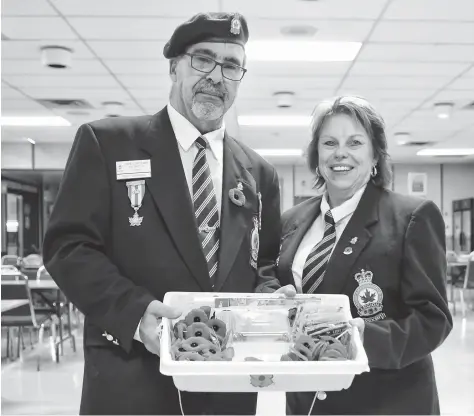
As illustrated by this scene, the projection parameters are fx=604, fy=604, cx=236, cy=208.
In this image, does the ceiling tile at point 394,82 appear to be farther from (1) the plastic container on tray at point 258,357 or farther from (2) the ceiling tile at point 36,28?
(1) the plastic container on tray at point 258,357

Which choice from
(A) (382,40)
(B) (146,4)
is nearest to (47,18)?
(B) (146,4)

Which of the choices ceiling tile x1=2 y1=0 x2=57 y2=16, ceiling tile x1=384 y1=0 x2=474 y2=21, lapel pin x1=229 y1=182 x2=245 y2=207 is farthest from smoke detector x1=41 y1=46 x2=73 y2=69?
lapel pin x1=229 y1=182 x2=245 y2=207

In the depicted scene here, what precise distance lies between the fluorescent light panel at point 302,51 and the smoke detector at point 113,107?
102 inches

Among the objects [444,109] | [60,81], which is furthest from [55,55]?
[444,109]

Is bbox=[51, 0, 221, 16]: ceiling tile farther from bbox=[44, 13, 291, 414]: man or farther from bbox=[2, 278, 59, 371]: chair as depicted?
bbox=[44, 13, 291, 414]: man

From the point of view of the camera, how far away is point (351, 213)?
1813mm

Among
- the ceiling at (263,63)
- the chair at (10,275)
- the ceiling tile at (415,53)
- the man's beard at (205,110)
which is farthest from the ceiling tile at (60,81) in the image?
the man's beard at (205,110)

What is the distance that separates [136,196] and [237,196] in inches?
10.8

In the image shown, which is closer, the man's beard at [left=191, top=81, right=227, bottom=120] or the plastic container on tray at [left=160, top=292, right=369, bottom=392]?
the plastic container on tray at [left=160, top=292, right=369, bottom=392]

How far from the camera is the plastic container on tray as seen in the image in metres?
1.11

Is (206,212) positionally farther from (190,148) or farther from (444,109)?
(444,109)

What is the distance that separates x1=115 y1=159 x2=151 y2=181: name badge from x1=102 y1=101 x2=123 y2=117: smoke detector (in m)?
6.24

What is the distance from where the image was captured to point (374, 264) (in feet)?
5.52

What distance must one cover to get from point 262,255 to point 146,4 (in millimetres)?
2999
